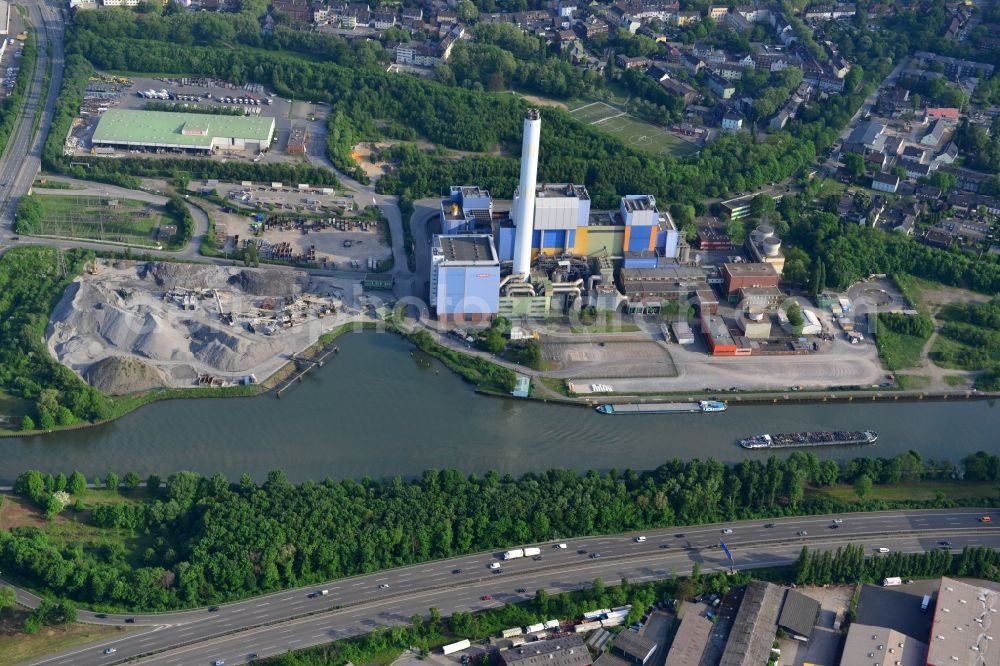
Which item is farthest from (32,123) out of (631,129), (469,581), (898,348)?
(898,348)

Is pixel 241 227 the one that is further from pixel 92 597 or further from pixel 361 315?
pixel 92 597

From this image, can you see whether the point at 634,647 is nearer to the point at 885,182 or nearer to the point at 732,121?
the point at 885,182

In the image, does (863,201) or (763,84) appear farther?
(763,84)

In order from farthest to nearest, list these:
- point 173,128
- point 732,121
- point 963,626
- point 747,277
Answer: point 732,121, point 173,128, point 747,277, point 963,626

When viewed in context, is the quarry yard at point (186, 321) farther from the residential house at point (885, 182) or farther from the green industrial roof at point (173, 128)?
the residential house at point (885, 182)

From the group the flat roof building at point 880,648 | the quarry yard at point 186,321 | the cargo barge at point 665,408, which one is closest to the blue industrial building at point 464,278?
the quarry yard at point 186,321

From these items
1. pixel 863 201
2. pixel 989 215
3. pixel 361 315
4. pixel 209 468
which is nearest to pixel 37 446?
pixel 209 468
